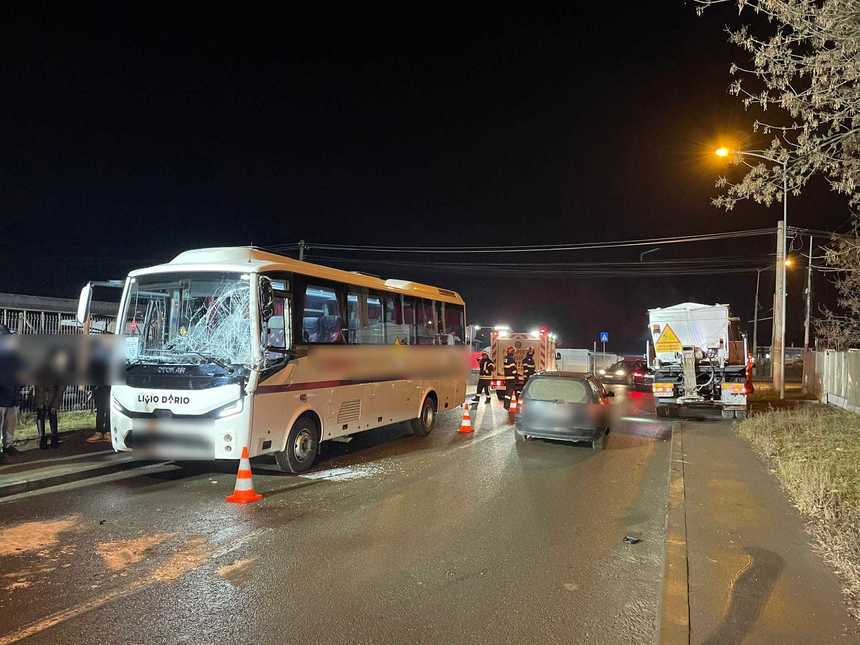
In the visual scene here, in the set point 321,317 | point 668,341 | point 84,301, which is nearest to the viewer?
point 84,301

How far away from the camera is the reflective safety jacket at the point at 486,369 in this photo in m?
20.2

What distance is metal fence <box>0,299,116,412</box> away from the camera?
40.9ft

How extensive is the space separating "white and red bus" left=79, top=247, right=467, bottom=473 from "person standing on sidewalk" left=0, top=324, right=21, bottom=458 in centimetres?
167

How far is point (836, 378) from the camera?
20422 millimetres

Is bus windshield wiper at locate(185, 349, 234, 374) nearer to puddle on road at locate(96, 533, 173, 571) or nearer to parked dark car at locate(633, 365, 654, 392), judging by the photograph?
puddle on road at locate(96, 533, 173, 571)

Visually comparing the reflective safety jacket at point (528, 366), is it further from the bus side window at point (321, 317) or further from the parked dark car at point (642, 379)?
the parked dark car at point (642, 379)

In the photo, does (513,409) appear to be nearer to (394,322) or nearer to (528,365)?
(528,365)

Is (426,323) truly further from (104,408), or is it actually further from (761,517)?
(761,517)

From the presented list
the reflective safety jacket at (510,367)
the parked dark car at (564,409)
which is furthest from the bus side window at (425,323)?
the reflective safety jacket at (510,367)

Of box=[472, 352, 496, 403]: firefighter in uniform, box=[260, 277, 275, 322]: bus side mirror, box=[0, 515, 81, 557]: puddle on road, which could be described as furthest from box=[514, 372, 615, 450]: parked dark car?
box=[472, 352, 496, 403]: firefighter in uniform

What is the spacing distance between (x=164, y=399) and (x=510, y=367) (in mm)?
13736

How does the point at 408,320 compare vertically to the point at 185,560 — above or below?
above

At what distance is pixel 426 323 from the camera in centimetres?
1366

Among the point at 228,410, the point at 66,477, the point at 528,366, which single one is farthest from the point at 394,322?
the point at 528,366
